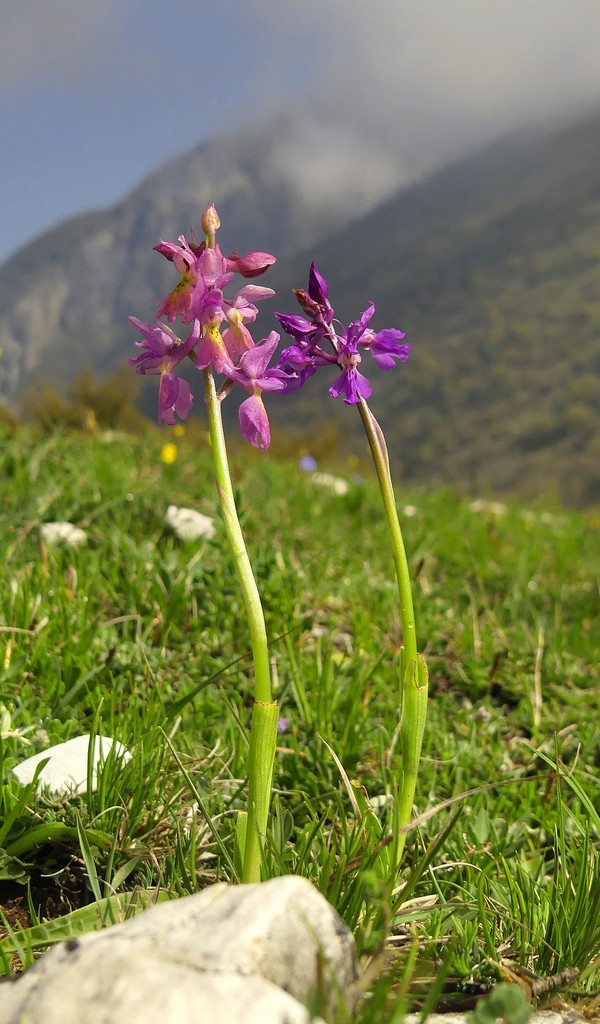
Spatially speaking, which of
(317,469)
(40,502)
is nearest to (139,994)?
(40,502)

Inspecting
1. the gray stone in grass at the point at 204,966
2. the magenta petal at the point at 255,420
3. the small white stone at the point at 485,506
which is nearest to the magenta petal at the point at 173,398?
the magenta petal at the point at 255,420

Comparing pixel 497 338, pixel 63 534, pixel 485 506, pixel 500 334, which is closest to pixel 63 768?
pixel 63 534

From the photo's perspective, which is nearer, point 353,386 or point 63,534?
point 353,386

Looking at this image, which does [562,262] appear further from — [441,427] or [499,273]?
[441,427]

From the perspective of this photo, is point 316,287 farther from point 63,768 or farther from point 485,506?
point 485,506

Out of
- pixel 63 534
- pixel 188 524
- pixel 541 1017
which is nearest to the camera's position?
pixel 541 1017

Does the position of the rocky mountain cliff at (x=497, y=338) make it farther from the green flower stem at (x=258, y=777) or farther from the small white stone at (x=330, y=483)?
the green flower stem at (x=258, y=777)

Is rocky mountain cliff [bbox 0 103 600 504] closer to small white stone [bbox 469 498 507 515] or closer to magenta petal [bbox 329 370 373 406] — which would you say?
small white stone [bbox 469 498 507 515]
